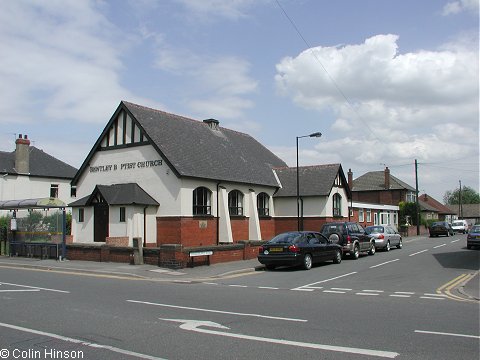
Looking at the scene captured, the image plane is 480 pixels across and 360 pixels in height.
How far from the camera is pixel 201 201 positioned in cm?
2709

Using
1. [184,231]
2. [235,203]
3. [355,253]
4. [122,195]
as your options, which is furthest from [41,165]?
[355,253]

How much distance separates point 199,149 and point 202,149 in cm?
38

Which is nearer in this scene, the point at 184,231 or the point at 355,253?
the point at 355,253

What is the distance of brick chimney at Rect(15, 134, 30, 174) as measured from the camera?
44656 mm

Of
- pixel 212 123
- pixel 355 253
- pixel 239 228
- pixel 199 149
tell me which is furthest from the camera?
pixel 212 123

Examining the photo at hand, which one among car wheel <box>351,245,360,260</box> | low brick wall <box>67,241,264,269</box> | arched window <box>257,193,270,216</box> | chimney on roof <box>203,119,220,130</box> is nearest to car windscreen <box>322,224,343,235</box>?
car wheel <box>351,245,360,260</box>

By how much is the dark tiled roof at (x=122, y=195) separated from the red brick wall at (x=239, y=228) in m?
5.86

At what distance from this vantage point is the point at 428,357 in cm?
629

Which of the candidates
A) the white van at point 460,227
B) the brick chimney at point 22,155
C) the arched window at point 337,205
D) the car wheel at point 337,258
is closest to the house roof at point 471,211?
the white van at point 460,227

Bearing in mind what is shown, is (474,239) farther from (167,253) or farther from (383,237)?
(167,253)

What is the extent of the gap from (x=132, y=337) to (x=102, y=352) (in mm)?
879

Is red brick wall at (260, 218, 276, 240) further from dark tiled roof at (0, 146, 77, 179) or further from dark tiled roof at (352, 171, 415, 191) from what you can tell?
dark tiled roof at (352, 171, 415, 191)

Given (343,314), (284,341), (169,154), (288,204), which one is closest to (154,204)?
(169,154)

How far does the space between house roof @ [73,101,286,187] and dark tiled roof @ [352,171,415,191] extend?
3791cm
